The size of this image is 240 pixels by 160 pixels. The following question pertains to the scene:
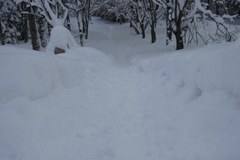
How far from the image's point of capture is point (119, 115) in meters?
5.89

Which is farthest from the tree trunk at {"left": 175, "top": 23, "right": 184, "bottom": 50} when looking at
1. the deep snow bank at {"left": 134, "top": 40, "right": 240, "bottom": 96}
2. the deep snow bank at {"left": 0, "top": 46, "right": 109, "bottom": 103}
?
the deep snow bank at {"left": 0, "top": 46, "right": 109, "bottom": 103}

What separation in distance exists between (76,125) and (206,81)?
2.52 m

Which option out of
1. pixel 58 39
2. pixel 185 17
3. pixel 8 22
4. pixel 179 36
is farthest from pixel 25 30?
pixel 185 17

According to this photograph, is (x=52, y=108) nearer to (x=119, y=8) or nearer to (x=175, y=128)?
(x=175, y=128)

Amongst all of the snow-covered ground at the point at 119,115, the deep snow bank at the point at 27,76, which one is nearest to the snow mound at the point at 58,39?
the deep snow bank at the point at 27,76

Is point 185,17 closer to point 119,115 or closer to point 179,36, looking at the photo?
point 179,36

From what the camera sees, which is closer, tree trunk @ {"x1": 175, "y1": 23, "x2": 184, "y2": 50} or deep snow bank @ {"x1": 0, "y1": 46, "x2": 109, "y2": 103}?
deep snow bank @ {"x1": 0, "y1": 46, "x2": 109, "y2": 103}

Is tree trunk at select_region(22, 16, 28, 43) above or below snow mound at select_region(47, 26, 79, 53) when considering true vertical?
below

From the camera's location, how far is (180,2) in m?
14.2

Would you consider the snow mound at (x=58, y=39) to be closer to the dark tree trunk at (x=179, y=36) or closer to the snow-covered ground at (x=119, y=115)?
the snow-covered ground at (x=119, y=115)

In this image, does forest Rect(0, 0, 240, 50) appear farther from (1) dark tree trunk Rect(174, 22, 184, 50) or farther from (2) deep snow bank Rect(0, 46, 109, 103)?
(2) deep snow bank Rect(0, 46, 109, 103)

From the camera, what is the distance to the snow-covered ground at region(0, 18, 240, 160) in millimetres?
4133

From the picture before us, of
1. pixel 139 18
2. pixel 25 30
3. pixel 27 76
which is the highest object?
pixel 27 76

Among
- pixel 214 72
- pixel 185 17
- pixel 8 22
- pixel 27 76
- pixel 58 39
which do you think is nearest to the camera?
pixel 214 72
